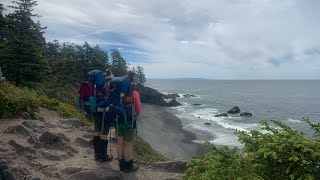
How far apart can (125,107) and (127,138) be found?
0.81m

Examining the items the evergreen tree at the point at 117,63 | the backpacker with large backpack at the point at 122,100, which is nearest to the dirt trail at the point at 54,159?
the backpacker with large backpack at the point at 122,100

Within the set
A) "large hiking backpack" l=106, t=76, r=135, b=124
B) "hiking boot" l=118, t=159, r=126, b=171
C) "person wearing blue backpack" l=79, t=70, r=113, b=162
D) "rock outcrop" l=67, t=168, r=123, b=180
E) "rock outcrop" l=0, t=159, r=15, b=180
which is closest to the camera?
"rock outcrop" l=0, t=159, r=15, b=180

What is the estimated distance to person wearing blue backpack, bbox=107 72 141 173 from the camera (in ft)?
24.7

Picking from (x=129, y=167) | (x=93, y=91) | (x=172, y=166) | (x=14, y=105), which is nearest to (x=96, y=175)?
(x=129, y=167)

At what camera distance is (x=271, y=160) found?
489 cm

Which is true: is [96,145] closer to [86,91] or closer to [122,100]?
[86,91]

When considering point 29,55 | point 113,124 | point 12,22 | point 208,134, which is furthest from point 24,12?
point 113,124

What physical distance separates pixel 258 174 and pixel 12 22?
94.1 ft

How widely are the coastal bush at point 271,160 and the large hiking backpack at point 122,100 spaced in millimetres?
2694

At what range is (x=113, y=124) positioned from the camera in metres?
8.16

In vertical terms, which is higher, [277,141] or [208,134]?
[277,141]

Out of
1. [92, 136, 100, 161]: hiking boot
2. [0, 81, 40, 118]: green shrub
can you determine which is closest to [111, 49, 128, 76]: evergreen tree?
[0, 81, 40, 118]: green shrub

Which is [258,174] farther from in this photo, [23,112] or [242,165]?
[23,112]

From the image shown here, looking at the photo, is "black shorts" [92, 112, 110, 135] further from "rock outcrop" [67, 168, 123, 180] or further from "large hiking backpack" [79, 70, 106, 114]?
"rock outcrop" [67, 168, 123, 180]
